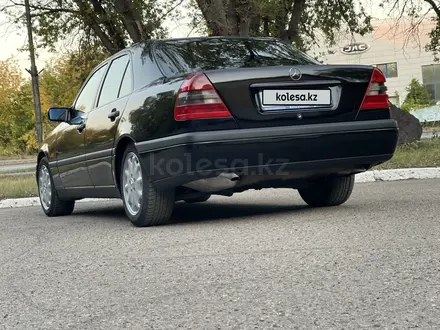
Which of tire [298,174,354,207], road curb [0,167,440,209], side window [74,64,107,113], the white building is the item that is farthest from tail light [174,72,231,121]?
the white building

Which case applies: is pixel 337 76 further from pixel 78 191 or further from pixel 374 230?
pixel 78 191

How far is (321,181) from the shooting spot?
288 inches

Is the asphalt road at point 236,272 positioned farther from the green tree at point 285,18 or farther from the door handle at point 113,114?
the green tree at point 285,18

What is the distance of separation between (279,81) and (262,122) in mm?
357

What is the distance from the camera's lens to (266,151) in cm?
595

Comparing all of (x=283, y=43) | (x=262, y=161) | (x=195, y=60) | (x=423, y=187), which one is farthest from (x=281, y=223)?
(x=423, y=187)

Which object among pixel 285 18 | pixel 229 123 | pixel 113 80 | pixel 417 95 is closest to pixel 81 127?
pixel 113 80

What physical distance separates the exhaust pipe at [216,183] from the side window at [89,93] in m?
2.07

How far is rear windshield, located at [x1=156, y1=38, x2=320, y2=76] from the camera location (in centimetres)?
644

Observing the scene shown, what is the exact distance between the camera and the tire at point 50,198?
343 inches

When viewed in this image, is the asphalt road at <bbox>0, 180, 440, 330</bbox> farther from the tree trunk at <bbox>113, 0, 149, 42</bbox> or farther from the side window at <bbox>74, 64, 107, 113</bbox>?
the tree trunk at <bbox>113, 0, 149, 42</bbox>

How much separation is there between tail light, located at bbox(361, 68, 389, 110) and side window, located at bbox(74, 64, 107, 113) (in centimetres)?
283

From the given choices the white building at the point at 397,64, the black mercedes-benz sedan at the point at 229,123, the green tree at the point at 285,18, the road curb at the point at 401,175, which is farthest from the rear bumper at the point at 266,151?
the white building at the point at 397,64

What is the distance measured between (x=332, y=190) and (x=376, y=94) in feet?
3.90
